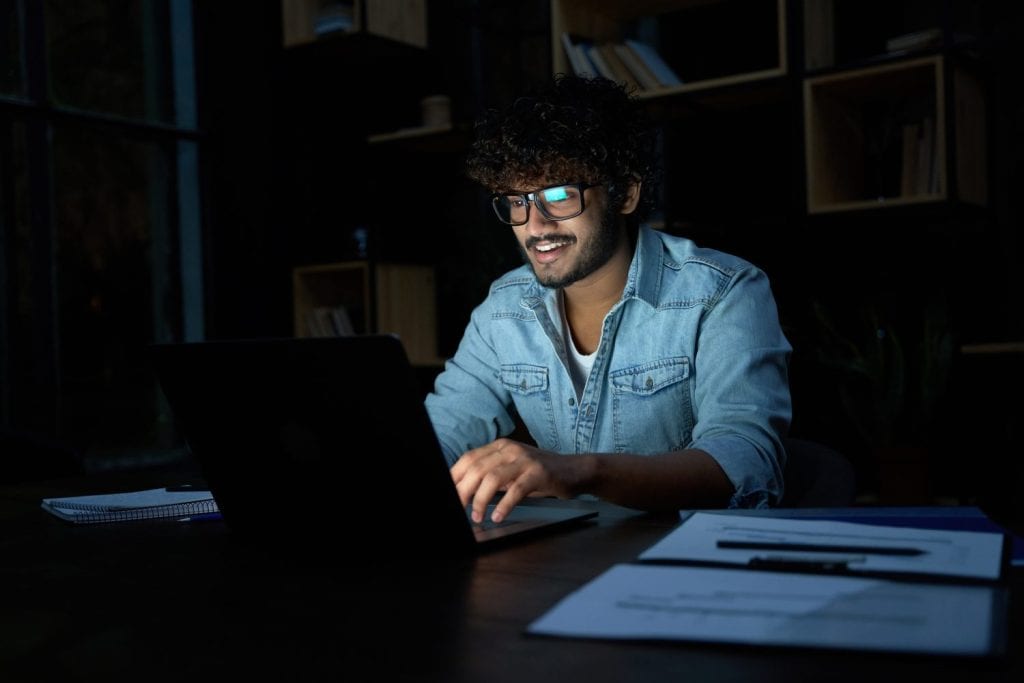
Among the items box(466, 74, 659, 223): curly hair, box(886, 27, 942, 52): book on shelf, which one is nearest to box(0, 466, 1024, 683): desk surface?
box(466, 74, 659, 223): curly hair

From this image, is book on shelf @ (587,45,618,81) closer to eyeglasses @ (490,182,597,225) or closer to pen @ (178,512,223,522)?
eyeglasses @ (490,182,597,225)

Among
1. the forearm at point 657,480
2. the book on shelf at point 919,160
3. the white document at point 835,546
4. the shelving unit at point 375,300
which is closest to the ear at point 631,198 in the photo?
the forearm at point 657,480

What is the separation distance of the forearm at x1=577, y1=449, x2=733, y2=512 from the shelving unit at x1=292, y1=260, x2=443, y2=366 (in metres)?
2.91

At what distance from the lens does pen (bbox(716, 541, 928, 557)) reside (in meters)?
0.85

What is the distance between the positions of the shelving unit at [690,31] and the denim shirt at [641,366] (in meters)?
1.79

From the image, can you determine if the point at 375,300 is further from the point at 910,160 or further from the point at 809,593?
the point at 809,593

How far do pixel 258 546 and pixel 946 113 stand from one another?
2.66m

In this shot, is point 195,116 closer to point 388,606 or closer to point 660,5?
point 660,5

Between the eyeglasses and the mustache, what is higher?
the eyeglasses

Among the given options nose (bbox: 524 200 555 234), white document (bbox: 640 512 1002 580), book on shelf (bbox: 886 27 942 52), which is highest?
book on shelf (bbox: 886 27 942 52)

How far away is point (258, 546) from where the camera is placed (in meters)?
1.10

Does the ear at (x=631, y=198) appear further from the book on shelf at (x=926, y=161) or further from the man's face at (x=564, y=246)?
the book on shelf at (x=926, y=161)

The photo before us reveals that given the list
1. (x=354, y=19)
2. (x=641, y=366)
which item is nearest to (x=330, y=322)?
(x=354, y=19)

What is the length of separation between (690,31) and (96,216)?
244 centimetres
